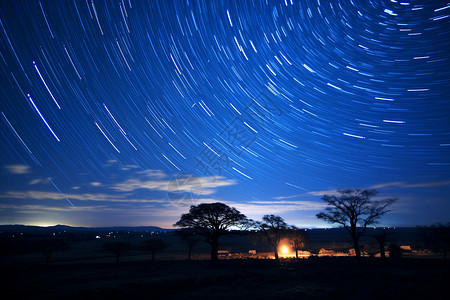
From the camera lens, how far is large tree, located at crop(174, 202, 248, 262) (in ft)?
116

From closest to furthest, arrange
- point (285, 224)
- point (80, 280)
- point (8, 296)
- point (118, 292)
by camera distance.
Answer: point (8, 296) < point (118, 292) < point (80, 280) < point (285, 224)

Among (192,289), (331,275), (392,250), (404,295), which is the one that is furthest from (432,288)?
(392,250)

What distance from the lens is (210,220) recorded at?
35.6 metres

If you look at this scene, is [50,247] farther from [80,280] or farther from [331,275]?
[331,275]

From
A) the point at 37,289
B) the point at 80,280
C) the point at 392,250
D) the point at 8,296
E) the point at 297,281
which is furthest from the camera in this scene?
the point at 392,250

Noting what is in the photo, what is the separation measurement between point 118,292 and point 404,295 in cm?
2057

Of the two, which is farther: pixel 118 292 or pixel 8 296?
pixel 118 292

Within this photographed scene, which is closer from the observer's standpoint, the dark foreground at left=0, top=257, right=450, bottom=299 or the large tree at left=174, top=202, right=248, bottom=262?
the dark foreground at left=0, top=257, right=450, bottom=299

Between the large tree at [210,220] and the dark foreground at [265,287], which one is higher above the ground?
the large tree at [210,220]

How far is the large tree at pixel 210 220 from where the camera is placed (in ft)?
116

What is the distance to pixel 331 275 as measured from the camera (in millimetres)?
22031

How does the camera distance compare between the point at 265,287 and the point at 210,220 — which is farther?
the point at 210,220

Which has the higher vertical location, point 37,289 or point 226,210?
point 226,210

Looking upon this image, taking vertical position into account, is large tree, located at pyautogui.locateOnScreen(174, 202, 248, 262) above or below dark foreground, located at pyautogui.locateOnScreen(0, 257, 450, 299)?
above
